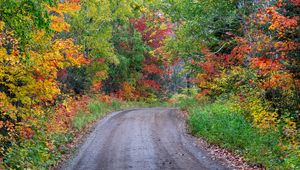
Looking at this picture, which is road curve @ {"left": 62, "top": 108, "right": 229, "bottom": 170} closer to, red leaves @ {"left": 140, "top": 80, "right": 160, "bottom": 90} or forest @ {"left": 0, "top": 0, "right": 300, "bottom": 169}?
forest @ {"left": 0, "top": 0, "right": 300, "bottom": 169}

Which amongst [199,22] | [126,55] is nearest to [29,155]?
[199,22]

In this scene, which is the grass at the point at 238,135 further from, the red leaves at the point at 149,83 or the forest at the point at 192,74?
the red leaves at the point at 149,83

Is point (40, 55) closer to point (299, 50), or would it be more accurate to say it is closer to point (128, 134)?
point (128, 134)

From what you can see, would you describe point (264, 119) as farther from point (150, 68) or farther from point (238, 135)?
point (150, 68)

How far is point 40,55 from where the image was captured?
12.7 metres

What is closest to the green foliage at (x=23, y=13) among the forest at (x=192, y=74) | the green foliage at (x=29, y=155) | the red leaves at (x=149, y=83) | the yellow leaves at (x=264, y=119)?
the forest at (x=192, y=74)

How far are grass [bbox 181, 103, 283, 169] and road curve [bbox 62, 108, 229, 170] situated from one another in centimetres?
90

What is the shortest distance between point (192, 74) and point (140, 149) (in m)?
12.9

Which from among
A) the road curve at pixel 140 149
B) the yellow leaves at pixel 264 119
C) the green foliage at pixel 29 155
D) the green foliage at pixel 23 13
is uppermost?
the green foliage at pixel 23 13

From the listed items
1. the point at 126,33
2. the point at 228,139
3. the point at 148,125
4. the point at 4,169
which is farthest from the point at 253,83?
the point at 126,33

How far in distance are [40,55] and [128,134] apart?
6.34m

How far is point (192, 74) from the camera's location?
2609cm

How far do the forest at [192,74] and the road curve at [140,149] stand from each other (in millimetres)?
970

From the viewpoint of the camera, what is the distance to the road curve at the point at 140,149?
38.4 ft
